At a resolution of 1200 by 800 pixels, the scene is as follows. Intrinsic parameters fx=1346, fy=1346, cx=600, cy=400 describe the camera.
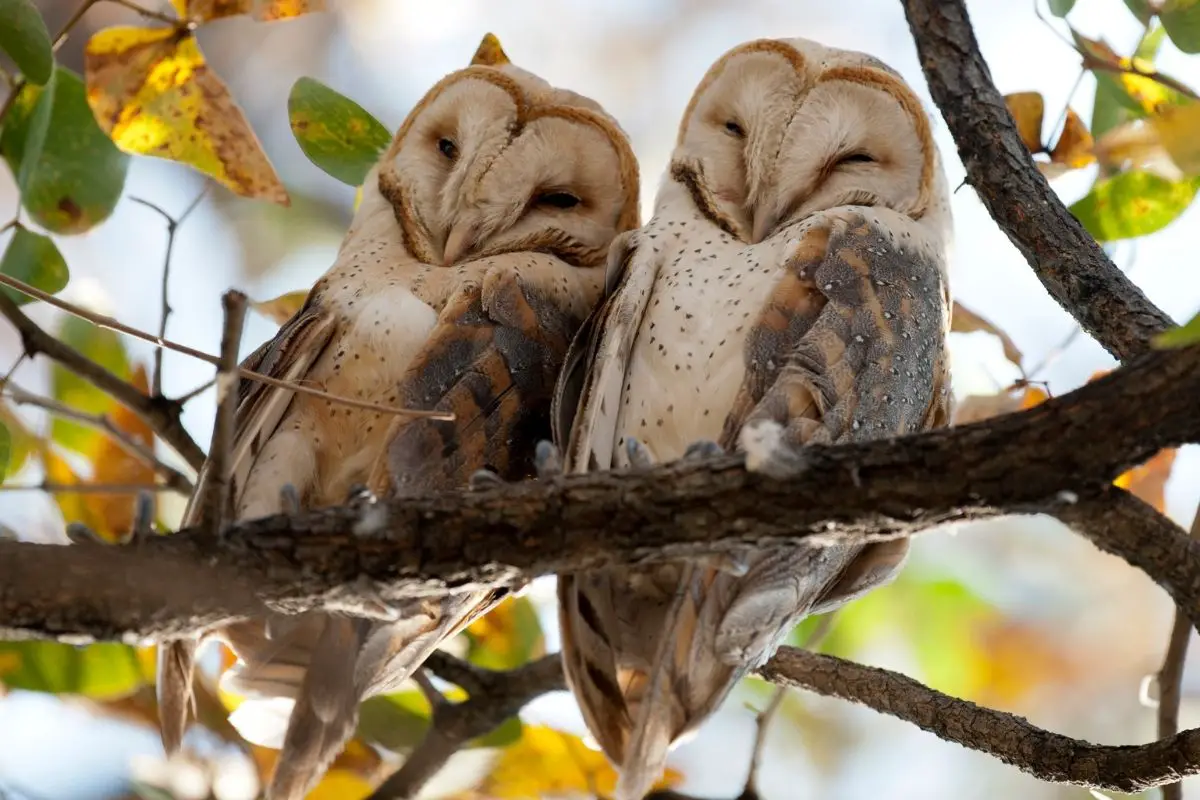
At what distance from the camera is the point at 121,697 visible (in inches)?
102

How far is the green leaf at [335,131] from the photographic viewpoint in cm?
227

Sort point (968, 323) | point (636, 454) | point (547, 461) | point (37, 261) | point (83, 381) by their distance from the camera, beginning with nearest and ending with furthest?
point (547, 461) < point (636, 454) < point (37, 261) < point (968, 323) < point (83, 381)

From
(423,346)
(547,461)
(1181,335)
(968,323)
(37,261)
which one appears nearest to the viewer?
(1181,335)

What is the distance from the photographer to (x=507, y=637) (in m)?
2.63

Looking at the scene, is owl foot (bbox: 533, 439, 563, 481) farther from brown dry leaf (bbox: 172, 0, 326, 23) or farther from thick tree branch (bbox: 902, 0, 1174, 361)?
brown dry leaf (bbox: 172, 0, 326, 23)

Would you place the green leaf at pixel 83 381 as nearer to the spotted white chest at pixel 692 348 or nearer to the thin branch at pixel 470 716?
the thin branch at pixel 470 716

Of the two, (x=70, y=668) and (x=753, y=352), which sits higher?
(x=753, y=352)

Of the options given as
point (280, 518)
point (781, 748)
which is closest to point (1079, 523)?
point (280, 518)

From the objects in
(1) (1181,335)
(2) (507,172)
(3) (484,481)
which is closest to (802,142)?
(2) (507,172)

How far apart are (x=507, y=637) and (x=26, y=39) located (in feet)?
4.52

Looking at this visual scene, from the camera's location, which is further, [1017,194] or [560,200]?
[560,200]

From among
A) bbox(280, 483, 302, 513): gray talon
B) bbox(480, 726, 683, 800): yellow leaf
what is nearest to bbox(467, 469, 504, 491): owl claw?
bbox(280, 483, 302, 513): gray talon

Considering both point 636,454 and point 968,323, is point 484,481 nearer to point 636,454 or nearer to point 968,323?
point 636,454

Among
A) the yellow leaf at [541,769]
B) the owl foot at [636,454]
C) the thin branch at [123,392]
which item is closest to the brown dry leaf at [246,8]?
the thin branch at [123,392]
